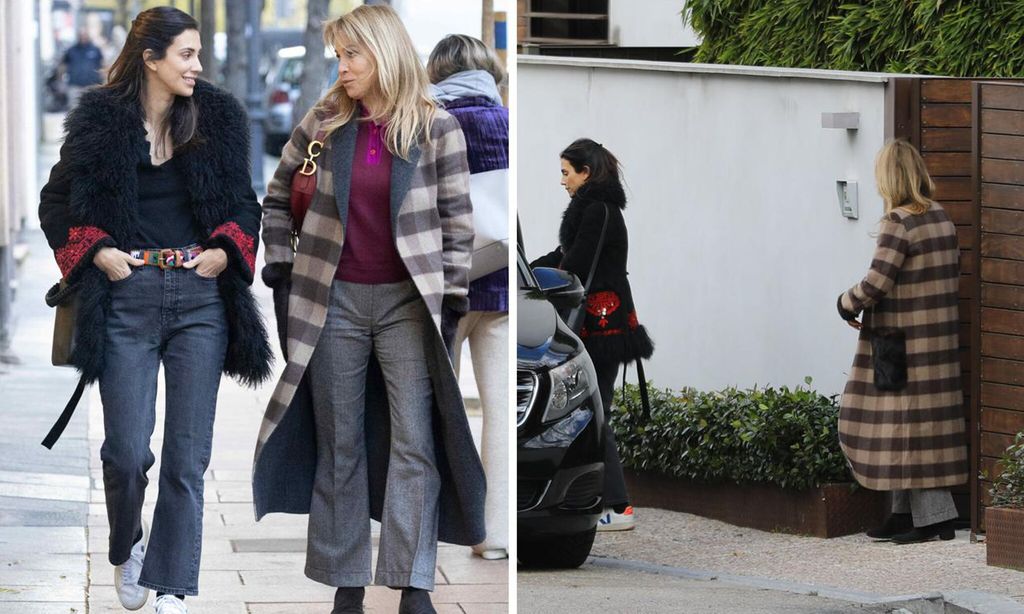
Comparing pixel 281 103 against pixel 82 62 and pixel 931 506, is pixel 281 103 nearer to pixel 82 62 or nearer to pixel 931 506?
pixel 82 62

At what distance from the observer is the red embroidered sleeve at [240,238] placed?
482cm

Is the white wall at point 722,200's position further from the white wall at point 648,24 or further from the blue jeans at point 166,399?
the blue jeans at point 166,399

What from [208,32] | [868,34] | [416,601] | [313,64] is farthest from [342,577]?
[313,64]

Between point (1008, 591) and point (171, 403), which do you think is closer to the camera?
point (171, 403)

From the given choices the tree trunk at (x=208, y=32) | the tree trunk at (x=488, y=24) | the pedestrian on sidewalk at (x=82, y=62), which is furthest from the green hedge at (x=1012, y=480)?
the pedestrian on sidewalk at (x=82, y=62)

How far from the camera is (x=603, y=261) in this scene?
7.16m

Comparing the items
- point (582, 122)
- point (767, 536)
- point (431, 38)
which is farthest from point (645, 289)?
point (431, 38)

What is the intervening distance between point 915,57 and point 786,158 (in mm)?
982

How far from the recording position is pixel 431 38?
1592cm

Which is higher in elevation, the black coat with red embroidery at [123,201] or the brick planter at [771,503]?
the black coat with red embroidery at [123,201]

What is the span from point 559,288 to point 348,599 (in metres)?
1.76

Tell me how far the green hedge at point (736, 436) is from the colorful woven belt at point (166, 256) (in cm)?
382

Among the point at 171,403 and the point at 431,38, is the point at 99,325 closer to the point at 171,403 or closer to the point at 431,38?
the point at 171,403

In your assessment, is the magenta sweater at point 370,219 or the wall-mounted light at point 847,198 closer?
the magenta sweater at point 370,219
